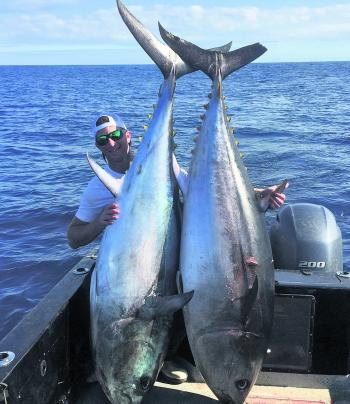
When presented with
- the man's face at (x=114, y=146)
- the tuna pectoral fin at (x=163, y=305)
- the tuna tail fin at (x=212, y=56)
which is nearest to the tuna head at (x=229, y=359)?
the tuna pectoral fin at (x=163, y=305)

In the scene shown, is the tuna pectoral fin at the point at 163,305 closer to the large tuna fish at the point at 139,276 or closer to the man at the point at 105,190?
the large tuna fish at the point at 139,276

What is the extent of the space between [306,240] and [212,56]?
1.39 meters

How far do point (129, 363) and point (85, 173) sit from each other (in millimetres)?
9295

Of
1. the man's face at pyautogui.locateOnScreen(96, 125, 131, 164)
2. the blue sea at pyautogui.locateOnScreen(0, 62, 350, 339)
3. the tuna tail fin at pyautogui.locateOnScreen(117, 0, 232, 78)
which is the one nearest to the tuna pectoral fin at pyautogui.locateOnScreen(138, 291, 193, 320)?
the man's face at pyautogui.locateOnScreen(96, 125, 131, 164)

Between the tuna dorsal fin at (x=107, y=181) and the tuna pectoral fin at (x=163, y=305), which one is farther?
the tuna dorsal fin at (x=107, y=181)

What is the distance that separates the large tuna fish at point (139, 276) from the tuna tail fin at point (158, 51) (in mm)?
104

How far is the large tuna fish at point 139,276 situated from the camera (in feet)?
7.68

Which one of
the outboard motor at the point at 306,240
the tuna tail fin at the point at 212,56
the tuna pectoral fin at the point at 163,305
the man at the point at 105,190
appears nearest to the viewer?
the tuna pectoral fin at the point at 163,305

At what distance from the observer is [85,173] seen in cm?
1133

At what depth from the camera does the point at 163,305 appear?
228 cm

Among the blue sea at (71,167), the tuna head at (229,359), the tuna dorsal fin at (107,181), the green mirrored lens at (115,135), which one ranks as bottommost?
the blue sea at (71,167)

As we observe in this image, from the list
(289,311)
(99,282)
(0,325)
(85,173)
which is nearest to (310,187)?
(85,173)

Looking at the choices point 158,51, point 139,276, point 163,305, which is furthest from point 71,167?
point 163,305

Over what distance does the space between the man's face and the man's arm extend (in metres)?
0.44
